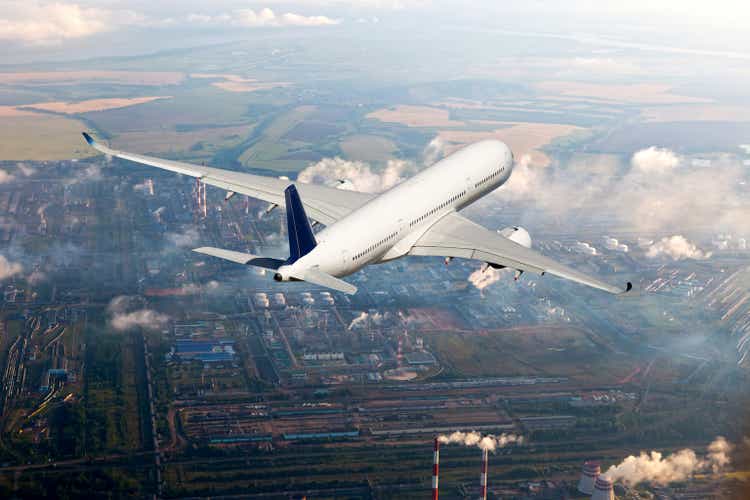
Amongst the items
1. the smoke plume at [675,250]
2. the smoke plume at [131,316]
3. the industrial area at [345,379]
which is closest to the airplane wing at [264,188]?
the industrial area at [345,379]

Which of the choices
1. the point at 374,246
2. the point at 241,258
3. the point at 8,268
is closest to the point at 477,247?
the point at 374,246

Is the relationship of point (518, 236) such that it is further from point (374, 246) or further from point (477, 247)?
point (374, 246)

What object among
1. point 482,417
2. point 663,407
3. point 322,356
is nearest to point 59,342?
point 322,356

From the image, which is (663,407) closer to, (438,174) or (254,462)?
(254,462)

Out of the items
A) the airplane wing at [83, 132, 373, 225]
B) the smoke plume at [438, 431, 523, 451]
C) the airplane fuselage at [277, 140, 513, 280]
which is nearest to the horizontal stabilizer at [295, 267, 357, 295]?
the airplane fuselage at [277, 140, 513, 280]

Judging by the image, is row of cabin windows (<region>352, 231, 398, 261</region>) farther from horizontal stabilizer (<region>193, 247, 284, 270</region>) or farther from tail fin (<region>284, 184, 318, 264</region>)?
horizontal stabilizer (<region>193, 247, 284, 270</region>)
